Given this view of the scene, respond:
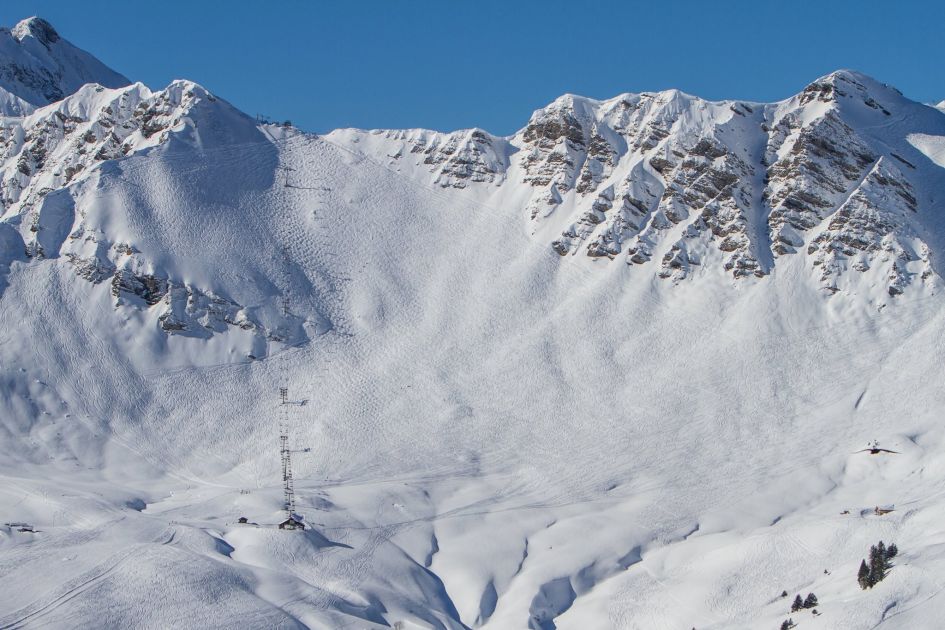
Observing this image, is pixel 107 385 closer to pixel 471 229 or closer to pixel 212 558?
pixel 212 558

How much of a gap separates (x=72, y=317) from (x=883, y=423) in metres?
72.8

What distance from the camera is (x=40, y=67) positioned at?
179 metres

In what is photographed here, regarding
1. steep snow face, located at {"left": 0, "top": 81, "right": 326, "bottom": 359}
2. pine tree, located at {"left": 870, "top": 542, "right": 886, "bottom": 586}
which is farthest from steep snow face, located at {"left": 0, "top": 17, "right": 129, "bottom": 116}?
pine tree, located at {"left": 870, "top": 542, "right": 886, "bottom": 586}

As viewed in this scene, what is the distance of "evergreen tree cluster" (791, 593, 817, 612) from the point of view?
74562 mm

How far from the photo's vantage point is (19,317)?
374 ft

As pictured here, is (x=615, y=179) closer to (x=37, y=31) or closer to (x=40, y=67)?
(x=40, y=67)

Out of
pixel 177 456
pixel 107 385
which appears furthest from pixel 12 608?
pixel 107 385

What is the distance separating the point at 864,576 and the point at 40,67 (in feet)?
478

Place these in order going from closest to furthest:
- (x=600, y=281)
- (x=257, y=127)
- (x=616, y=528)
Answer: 1. (x=616, y=528)
2. (x=600, y=281)
3. (x=257, y=127)

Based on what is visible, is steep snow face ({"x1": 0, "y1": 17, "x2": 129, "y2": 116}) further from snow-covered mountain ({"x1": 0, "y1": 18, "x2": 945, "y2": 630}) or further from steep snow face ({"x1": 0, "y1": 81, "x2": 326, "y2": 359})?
snow-covered mountain ({"x1": 0, "y1": 18, "x2": 945, "y2": 630})

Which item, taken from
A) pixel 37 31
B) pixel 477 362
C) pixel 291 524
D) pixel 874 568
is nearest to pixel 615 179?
pixel 477 362

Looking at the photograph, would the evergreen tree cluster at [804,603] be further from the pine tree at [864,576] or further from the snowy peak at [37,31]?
the snowy peak at [37,31]

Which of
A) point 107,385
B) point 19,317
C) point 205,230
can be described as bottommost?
point 107,385

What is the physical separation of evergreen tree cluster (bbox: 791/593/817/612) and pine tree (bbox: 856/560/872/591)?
117 inches
